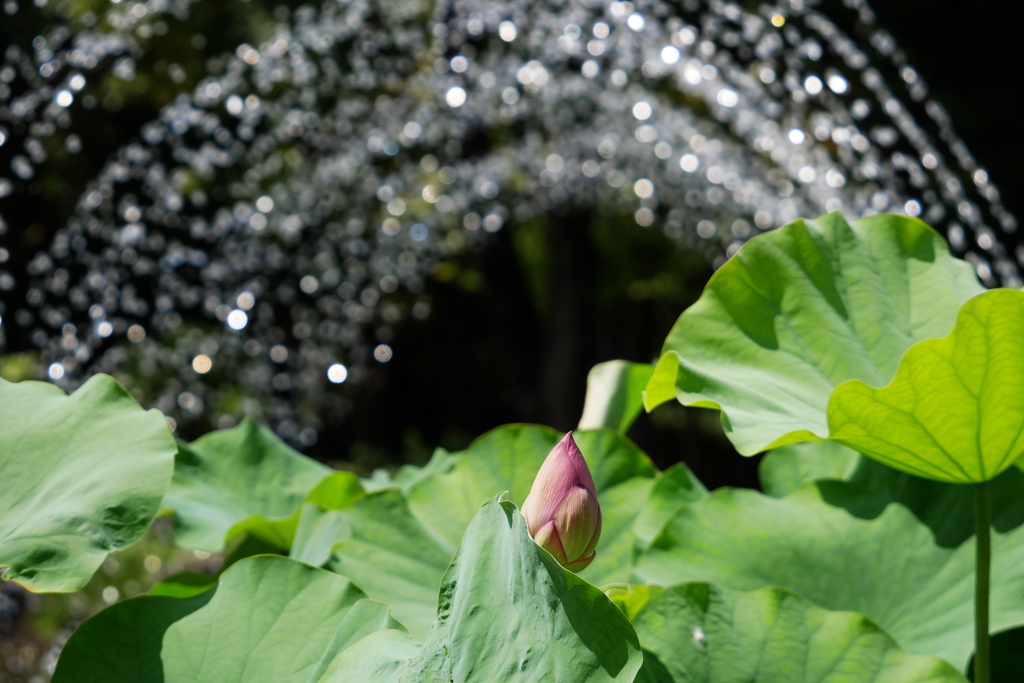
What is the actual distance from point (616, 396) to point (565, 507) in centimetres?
35

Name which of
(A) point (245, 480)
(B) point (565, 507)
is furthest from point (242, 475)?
(B) point (565, 507)

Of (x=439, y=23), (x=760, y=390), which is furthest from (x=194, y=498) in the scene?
(x=439, y=23)

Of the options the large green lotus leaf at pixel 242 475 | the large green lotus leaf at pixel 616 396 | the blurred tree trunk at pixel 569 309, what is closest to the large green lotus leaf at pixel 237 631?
the large green lotus leaf at pixel 242 475

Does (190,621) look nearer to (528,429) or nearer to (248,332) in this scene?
(528,429)

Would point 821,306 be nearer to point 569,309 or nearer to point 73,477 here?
point 73,477

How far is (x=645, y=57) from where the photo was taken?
3941mm


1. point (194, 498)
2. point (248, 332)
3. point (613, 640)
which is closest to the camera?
point (613, 640)

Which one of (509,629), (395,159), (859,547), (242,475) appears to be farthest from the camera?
(395,159)

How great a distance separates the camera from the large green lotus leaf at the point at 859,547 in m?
0.49

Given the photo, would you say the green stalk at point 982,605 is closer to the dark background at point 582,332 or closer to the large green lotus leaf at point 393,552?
the large green lotus leaf at point 393,552

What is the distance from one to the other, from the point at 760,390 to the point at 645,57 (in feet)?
12.4

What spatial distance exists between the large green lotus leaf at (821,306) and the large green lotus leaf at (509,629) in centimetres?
23

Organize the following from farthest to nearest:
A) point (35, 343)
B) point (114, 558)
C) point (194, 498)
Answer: point (35, 343) → point (114, 558) → point (194, 498)

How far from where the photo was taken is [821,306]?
1.78ft
